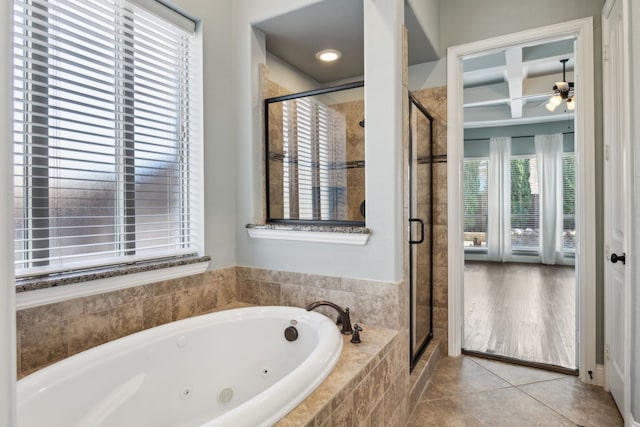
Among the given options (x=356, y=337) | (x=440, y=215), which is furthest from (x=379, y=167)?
(x=440, y=215)

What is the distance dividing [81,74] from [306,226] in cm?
131

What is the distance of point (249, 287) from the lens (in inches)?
91.3

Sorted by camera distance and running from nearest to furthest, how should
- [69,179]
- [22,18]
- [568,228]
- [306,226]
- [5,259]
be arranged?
[5,259], [22,18], [69,179], [306,226], [568,228]

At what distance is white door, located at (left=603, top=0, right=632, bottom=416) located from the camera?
1.76 metres

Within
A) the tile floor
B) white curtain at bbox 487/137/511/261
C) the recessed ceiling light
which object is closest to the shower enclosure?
the tile floor

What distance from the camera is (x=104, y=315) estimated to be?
1631mm

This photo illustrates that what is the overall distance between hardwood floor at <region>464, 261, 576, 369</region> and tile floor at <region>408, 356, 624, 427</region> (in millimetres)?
293

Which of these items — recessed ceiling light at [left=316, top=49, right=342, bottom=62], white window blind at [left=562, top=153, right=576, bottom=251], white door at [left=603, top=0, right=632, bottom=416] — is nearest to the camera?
white door at [left=603, top=0, right=632, bottom=416]

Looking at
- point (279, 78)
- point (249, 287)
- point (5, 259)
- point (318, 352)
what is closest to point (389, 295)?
point (318, 352)

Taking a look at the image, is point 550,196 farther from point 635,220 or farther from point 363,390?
point 363,390

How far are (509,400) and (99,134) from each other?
2682 mm

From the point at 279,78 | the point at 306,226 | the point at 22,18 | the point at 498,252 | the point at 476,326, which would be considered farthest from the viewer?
the point at 498,252

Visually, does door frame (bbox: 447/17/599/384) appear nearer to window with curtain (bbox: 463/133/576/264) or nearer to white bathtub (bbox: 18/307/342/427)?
white bathtub (bbox: 18/307/342/427)

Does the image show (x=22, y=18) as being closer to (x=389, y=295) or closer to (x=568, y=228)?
(x=389, y=295)
